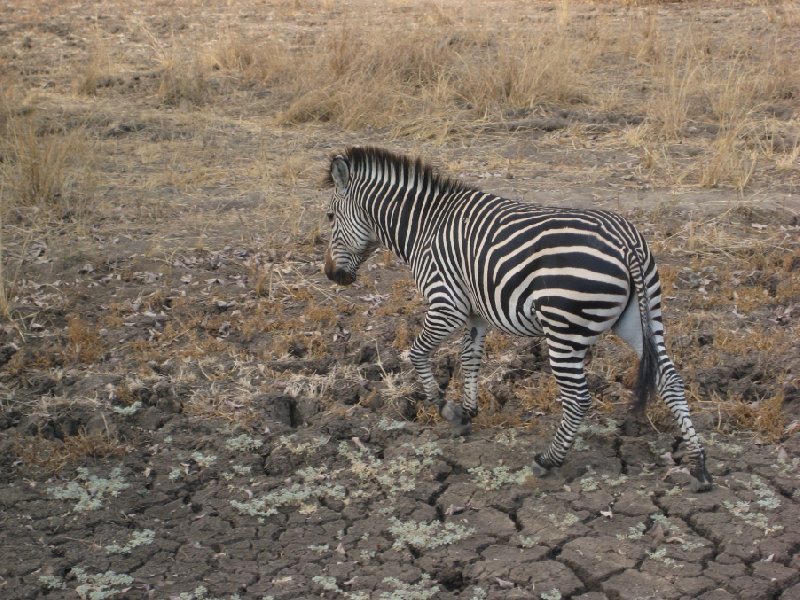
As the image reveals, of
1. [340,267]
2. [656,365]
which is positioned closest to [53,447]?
[340,267]

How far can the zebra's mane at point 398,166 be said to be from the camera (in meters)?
5.50

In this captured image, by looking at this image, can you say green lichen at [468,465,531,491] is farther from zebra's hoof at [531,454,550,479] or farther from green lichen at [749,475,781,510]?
green lichen at [749,475,781,510]

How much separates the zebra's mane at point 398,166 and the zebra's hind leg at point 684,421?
151 centimetres

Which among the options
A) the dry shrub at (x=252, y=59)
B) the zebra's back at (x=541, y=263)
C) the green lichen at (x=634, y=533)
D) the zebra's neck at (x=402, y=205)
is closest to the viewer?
the green lichen at (x=634, y=533)

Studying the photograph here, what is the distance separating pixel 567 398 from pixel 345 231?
6.19 feet

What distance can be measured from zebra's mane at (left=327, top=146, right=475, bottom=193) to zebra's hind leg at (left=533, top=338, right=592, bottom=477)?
1284mm

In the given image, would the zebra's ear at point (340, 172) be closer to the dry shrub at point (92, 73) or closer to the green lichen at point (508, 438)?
the green lichen at point (508, 438)

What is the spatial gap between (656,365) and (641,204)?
4304mm

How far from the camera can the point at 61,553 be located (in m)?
4.31

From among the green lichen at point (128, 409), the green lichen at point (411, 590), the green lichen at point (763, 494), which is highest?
the green lichen at point (763, 494)

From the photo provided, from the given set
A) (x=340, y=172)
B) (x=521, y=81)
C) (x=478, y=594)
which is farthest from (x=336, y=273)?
(x=521, y=81)

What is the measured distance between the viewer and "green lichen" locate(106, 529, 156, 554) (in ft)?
14.2

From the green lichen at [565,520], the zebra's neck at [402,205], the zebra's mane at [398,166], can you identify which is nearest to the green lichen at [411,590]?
the green lichen at [565,520]

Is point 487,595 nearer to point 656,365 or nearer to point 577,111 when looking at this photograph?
point 656,365
